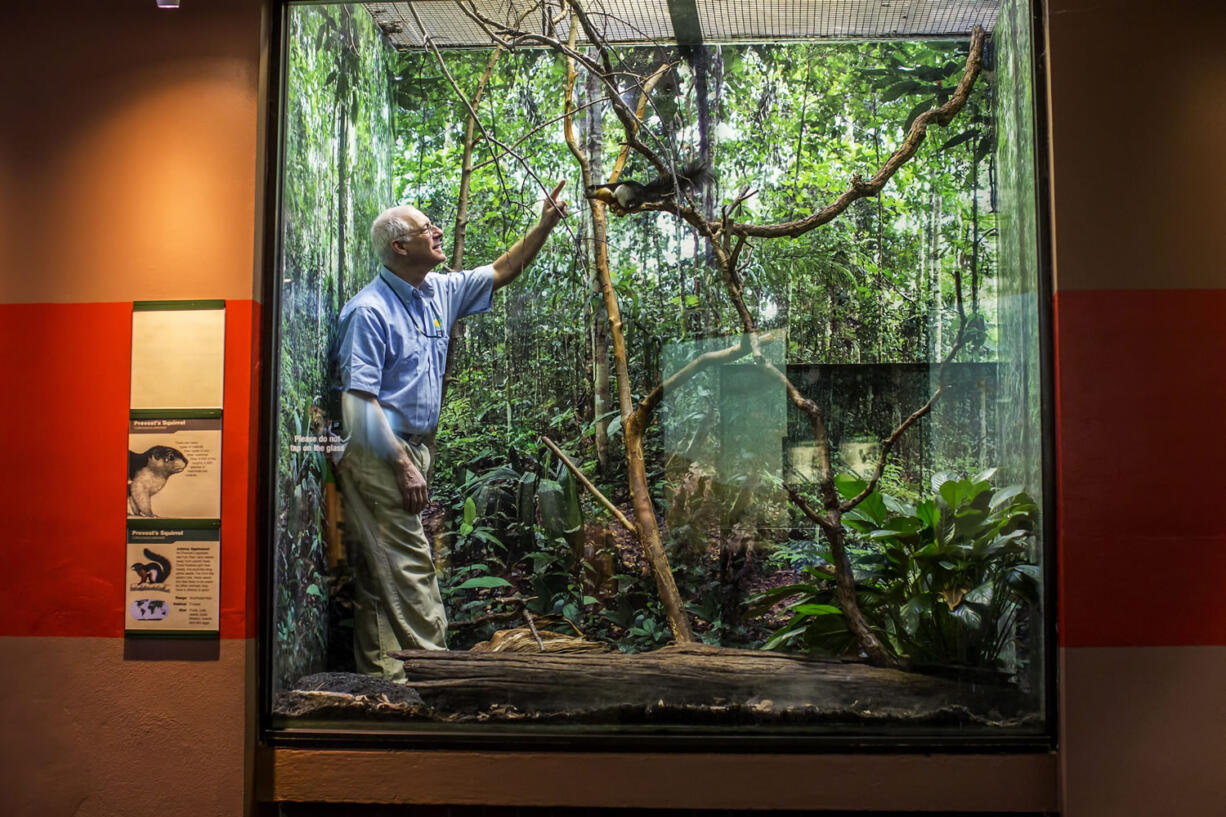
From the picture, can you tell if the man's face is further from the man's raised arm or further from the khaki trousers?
the khaki trousers

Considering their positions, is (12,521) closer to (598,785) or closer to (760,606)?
(598,785)

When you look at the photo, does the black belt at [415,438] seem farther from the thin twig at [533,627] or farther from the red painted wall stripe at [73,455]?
the thin twig at [533,627]

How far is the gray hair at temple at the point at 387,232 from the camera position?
294cm

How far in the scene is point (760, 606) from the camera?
2.80 metres

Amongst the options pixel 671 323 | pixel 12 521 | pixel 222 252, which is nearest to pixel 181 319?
pixel 222 252

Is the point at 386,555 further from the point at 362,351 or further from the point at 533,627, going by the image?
the point at 362,351

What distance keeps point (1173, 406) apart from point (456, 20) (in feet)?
8.52

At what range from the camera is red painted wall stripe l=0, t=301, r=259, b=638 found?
9.00 feet

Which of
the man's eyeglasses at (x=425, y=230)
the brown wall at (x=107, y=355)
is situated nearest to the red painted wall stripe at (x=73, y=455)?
the brown wall at (x=107, y=355)

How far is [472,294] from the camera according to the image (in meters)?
2.93

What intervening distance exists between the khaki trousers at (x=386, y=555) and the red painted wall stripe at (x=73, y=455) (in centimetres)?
32

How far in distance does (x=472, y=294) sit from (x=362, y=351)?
0.42 metres

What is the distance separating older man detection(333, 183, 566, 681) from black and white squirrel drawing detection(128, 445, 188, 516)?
510 mm

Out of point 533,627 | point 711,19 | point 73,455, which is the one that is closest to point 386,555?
point 533,627
